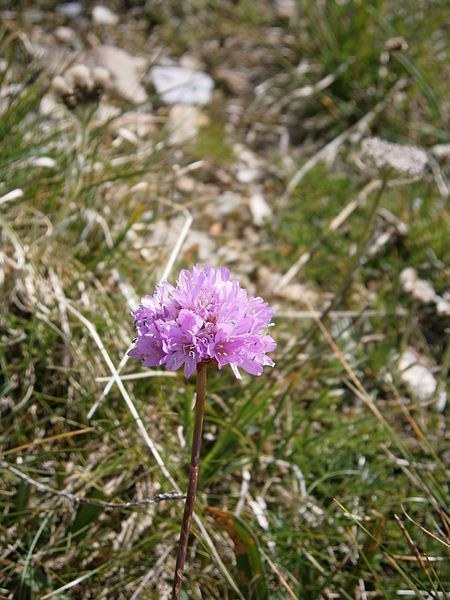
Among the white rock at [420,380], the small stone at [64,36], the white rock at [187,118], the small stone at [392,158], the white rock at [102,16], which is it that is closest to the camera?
the small stone at [392,158]

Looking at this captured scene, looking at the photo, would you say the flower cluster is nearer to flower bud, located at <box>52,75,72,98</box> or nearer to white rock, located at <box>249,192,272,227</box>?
flower bud, located at <box>52,75,72,98</box>

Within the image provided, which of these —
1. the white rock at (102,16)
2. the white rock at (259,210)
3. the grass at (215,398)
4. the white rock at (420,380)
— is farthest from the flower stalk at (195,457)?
the white rock at (102,16)

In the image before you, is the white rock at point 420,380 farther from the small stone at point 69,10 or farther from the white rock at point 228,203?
the small stone at point 69,10

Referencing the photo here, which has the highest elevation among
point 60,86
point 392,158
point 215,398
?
point 392,158

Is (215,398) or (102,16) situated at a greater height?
(102,16)

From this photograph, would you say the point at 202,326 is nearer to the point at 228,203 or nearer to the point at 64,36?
the point at 228,203

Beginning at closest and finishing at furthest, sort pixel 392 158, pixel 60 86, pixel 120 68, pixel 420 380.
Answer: pixel 392 158 → pixel 60 86 → pixel 420 380 → pixel 120 68

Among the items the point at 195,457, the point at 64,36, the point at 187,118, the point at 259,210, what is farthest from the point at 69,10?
the point at 195,457

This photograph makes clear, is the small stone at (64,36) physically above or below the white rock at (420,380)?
above
